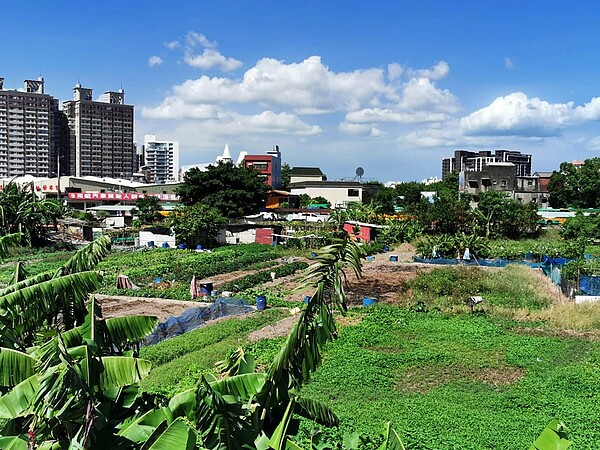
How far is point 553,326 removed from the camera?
18812 millimetres

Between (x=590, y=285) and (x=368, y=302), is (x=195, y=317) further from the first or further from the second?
(x=590, y=285)

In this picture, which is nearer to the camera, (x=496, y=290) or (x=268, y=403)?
(x=268, y=403)

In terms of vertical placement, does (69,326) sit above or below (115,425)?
above

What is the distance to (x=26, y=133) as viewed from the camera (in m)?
101

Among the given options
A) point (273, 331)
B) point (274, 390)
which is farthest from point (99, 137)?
point (274, 390)

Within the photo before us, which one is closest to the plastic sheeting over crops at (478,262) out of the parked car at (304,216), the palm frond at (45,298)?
the parked car at (304,216)

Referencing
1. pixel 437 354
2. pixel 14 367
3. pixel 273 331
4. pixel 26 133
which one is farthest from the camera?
pixel 26 133

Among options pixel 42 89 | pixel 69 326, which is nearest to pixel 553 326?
pixel 69 326

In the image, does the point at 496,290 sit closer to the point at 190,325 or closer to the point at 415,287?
the point at 415,287

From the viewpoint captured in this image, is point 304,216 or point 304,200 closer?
point 304,216

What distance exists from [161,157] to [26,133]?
60717 millimetres

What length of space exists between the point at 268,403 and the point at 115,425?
57.5 inches

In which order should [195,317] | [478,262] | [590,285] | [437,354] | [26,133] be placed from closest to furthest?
[437,354] < [195,317] < [590,285] < [478,262] < [26,133]

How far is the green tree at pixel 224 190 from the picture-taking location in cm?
4762
